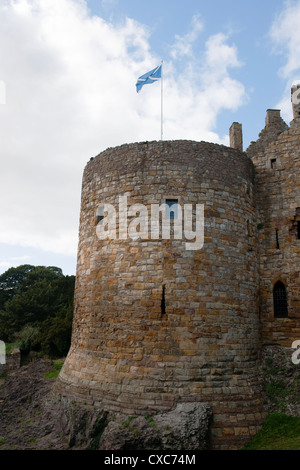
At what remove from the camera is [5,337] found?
25469 mm

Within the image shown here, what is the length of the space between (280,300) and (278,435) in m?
3.73

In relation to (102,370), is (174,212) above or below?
above

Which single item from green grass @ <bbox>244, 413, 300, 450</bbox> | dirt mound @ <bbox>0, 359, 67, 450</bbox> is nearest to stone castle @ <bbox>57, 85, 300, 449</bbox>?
green grass @ <bbox>244, 413, 300, 450</bbox>

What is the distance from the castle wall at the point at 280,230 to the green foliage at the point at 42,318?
11176 millimetres

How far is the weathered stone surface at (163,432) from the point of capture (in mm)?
7355

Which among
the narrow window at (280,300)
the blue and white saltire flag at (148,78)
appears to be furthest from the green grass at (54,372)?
the blue and white saltire flag at (148,78)

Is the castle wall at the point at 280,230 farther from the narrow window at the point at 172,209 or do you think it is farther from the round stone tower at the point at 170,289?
the narrow window at the point at 172,209

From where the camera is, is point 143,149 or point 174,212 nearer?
point 174,212

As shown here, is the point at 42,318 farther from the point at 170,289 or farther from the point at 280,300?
the point at 280,300

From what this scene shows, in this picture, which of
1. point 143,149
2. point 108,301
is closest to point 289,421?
point 108,301

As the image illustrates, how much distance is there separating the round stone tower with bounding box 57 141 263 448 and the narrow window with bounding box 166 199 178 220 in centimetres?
3
